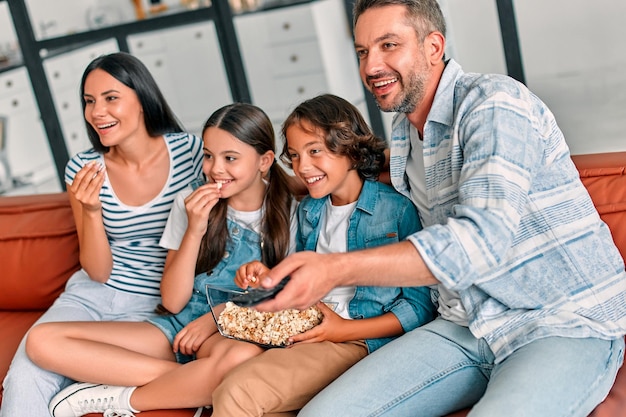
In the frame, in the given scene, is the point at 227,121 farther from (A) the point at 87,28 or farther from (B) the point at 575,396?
(A) the point at 87,28

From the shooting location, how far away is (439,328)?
5.96 ft

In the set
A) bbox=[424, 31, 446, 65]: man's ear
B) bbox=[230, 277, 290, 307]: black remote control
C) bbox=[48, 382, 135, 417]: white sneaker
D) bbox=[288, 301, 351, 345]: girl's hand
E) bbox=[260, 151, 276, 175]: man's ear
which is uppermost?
bbox=[424, 31, 446, 65]: man's ear

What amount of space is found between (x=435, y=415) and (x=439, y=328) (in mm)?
188

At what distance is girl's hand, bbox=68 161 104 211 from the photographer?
225 cm

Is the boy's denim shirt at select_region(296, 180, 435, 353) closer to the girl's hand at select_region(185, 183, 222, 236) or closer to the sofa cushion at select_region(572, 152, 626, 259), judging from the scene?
the girl's hand at select_region(185, 183, 222, 236)

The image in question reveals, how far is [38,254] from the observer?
2.60 m

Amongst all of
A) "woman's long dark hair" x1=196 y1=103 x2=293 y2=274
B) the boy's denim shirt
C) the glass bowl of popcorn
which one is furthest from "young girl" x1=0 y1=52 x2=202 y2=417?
the boy's denim shirt

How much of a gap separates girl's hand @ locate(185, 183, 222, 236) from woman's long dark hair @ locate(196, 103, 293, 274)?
8cm

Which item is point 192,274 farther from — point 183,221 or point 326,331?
point 326,331

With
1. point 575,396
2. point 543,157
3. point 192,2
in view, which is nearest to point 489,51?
point 192,2

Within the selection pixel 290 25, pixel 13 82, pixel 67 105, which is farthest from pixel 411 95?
pixel 13 82

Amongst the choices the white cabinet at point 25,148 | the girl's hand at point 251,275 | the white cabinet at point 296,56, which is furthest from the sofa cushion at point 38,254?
the white cabinet at point 25,148

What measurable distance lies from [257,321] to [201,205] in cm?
35

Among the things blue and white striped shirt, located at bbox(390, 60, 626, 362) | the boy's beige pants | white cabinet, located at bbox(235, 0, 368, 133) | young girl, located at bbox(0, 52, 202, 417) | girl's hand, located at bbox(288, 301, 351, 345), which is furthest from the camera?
white cabinet, located at bbox(235, 0, 368, 133)
